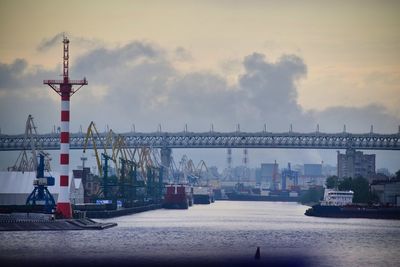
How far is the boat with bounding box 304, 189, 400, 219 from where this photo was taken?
170m

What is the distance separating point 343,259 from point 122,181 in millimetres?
103632

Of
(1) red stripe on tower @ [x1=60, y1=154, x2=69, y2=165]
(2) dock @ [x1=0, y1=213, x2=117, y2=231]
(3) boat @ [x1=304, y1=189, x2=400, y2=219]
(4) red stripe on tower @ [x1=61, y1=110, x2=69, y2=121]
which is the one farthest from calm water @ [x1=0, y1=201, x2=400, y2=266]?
(3) boat @ [x1=304, y1=189, x2=400, y2=219]

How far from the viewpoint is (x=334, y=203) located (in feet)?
595

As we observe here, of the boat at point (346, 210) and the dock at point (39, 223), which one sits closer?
the dock at point (39, 223)

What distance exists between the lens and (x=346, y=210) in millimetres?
172375

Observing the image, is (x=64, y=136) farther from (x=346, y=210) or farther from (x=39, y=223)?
(x=346, y=210)

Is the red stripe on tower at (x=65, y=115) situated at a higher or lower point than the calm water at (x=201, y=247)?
higher

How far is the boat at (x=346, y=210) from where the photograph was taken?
170m

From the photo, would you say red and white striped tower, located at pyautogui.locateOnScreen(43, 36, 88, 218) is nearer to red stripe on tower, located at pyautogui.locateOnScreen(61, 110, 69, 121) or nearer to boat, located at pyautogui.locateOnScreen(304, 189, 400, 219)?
red stripe on tower, located at pyautogui.locateOnScreen(61, 110, 69, 121)

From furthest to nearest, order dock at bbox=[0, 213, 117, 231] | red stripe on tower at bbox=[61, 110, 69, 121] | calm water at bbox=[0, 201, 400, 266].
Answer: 1. red stripe on tower at bbox=[61, 110, 69, 121]
2. dock at bbox=[0, 213, 117, 231]
3. calm water at bbox=[0, 201, 400, 266]

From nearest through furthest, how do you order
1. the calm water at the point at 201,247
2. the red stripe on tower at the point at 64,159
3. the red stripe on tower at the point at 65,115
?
the calm water at the point at 201,247, the red stripe on tower at the point at 65,115, the red stripe on tower at the point at 64,159

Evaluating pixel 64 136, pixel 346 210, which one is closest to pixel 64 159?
pixel 64 136

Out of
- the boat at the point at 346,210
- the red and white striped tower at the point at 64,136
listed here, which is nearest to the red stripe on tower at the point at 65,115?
the red and white striped tower at the point at 64,136

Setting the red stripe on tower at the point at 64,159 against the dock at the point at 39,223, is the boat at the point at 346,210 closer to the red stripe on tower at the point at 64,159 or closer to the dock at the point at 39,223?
the dock at the point at 39,223
